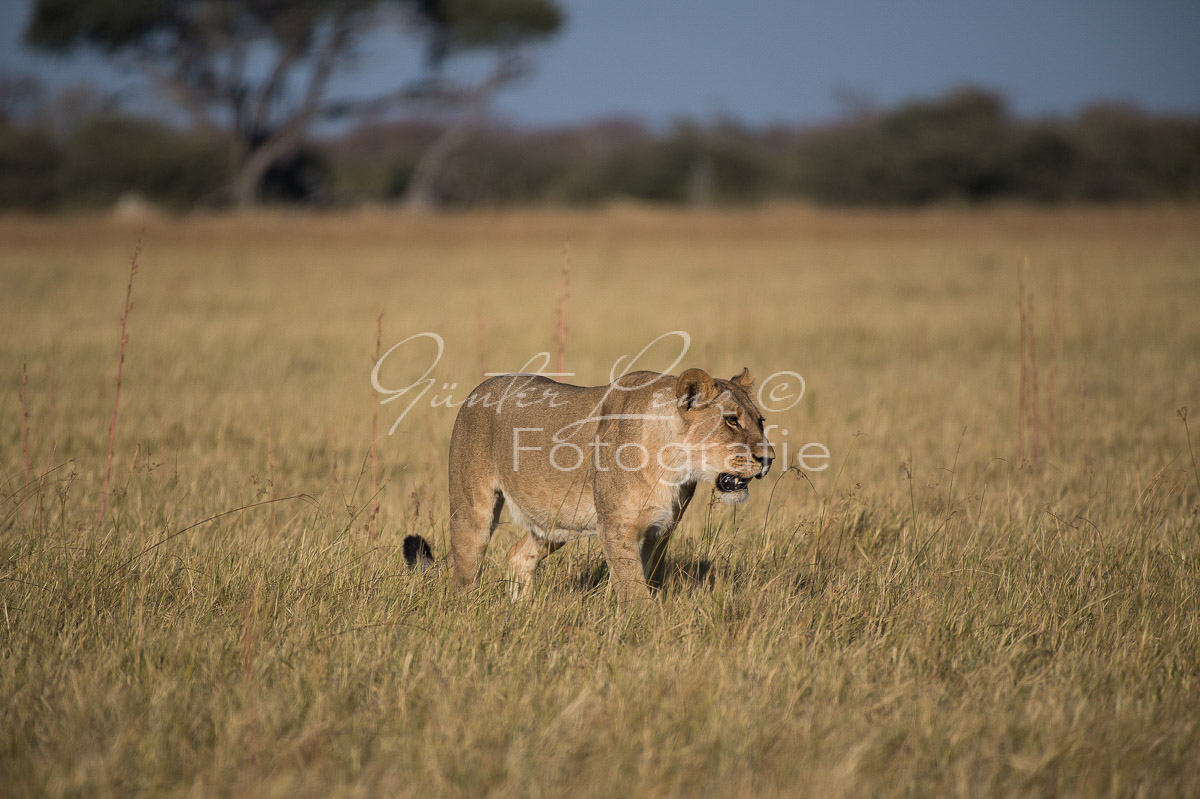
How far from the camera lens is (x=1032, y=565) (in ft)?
16.3

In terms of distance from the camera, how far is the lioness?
412 centimetres

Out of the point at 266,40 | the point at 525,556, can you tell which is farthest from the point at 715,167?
the point at 525,556

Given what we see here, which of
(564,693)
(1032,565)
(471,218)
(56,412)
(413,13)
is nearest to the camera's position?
(564,693)

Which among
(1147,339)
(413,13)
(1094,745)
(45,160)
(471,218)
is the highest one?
(413,13)

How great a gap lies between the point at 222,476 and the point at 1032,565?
16.0ft

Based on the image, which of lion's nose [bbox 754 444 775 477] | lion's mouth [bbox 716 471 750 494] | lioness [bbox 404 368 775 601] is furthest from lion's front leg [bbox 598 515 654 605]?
lion's nose [bbox 754 444 775 477]

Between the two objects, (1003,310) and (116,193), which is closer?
(1003,310)

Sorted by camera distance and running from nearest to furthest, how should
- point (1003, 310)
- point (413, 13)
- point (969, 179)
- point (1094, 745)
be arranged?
point (1094, 745)
point (1003, 310)
point (413, 13)
point (969, 179)

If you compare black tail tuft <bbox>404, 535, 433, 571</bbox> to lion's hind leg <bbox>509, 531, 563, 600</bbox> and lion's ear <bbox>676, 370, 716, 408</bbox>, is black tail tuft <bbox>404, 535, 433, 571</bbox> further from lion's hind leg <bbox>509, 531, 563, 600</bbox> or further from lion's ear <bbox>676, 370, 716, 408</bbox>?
lion's ear <bbox>676, 370, 716, 408</bbox>

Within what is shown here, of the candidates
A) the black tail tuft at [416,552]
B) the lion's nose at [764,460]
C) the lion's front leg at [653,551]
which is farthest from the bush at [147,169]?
the lion's nose at [764,460]

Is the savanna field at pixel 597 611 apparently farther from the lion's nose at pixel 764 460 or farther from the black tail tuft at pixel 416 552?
the lion's nose at pixel 764 460

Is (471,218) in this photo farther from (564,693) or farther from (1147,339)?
(564,693)

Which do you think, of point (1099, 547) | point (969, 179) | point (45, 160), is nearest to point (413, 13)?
point (45, 160)

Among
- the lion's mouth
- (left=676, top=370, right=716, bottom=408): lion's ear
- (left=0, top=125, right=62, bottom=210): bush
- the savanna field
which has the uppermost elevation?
(left=0, top=125, right=62, bottom=210): bush
